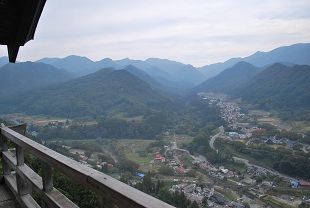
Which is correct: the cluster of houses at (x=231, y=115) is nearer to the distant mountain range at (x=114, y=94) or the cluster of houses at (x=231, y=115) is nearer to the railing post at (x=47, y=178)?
the distant mountain range at (x=114, y=94)

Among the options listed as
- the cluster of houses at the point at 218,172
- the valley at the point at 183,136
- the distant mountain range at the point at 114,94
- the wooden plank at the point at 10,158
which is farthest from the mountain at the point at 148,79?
the wooden plank at the point at 10,158

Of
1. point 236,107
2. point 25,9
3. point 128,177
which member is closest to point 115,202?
point 25,9

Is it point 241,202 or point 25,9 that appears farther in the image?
point 241,202

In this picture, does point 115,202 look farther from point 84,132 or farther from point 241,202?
point 84,132

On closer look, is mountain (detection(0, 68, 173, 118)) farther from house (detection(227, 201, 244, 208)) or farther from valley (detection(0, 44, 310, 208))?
house (detection(227, 201, 244, 208))

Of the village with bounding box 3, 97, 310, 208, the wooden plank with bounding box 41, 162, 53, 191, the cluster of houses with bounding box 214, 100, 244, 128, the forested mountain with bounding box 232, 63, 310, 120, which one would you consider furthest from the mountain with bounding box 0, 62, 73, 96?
the wooden plank with bounding box 41, 162, 53, 191
